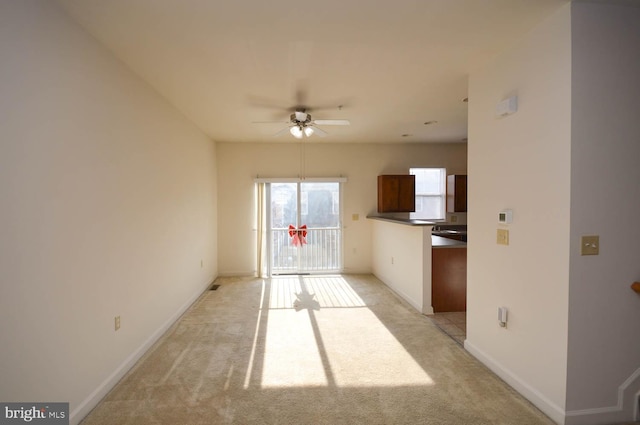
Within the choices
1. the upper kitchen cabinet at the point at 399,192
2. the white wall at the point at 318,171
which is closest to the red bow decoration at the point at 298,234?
the white wall at the point at 318,171

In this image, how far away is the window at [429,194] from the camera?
6156 mm

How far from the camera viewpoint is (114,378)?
7.63 ft

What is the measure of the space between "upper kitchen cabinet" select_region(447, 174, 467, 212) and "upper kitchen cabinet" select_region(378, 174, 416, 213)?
2.39 feet

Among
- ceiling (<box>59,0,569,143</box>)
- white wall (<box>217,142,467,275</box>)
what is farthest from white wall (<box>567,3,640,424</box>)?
white wall (<box>217,142,467,275</box>)

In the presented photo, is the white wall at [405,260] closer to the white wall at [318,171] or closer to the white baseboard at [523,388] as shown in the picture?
the white wall at [318,171]

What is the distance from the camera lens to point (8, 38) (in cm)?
147

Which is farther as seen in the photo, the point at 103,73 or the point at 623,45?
the point at 103,73

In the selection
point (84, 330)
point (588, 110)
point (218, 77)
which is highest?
point (218, 77)

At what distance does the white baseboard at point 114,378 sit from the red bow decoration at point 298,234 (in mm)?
2652

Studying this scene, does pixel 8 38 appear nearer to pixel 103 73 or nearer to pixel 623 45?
pixel 103 73

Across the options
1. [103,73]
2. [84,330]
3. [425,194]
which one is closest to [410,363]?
[84,330]

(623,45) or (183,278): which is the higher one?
(623,45)

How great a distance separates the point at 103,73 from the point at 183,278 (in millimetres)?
2508

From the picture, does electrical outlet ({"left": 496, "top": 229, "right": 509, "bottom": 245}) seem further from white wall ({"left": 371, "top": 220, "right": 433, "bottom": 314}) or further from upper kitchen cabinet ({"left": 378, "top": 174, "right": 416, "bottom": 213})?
upper kitchen cabinet ({"left": 378, "top": 174, "right": 416, "bottom": 213})
